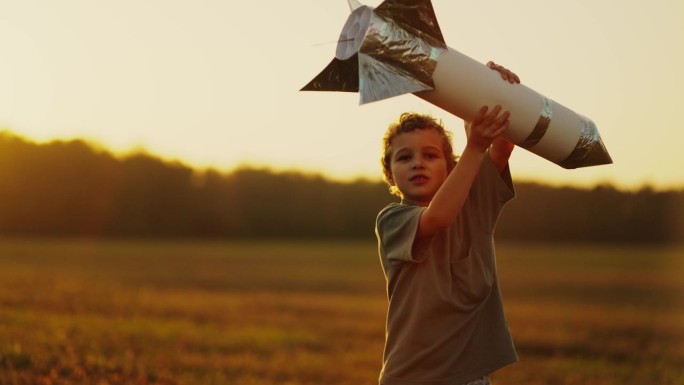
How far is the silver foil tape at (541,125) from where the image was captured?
4.24m

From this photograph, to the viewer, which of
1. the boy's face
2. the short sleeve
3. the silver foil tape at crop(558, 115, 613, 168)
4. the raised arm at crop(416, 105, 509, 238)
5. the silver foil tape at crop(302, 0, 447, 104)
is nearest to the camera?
the raised arm at crop(416, 105, 509, 238)

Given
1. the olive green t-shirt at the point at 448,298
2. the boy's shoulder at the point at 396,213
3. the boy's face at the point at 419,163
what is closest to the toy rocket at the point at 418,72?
the boy's face at the point at 419,163

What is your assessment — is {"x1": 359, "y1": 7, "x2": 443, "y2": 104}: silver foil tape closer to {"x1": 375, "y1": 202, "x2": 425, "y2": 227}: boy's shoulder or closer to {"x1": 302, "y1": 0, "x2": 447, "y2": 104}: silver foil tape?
{"x1": 302, "y1": 0, "x2": 447, "y2": 104}: silver foil tape

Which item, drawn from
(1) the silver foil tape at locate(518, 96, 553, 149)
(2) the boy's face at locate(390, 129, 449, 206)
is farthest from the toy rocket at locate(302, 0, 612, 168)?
(2) the boy's face at locate(390, 129, 449, 206)

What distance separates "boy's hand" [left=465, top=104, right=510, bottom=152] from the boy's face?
32 cm

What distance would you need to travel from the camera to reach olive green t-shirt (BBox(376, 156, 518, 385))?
4082mm

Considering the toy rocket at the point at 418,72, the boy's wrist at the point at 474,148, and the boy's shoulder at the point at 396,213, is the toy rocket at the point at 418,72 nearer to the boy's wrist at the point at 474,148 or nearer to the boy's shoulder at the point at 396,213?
the boy's wrist at the point at 474,148

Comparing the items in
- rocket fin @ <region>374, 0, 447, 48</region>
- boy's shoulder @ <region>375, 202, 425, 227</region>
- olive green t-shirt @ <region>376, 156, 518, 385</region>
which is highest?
rocket fin @ <region>374, 0, 447, 48</region>

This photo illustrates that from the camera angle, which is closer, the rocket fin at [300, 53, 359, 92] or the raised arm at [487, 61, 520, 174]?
the rocket fin at [300, 53, 359, 92]

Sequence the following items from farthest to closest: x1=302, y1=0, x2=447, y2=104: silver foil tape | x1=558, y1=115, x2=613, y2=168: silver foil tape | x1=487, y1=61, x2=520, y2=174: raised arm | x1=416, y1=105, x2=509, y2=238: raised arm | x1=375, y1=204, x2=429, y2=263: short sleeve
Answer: x1=558, y1=115, x2=613, y2=168: silver foil tape < x1=487, y1=61, x2=520, y2=174: raised arm < x1=375, y1=204, x2=429, y2=263: short sleeve < x1=302, y1=0, x2=447, y2=104: silver foil tape < x1=416, y1=105, x2=509, y2=238: raised arm

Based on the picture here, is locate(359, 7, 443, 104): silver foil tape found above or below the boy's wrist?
above

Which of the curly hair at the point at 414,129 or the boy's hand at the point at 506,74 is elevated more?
the boy's hand at the point at 506,74

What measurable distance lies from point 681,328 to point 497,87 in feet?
43.2

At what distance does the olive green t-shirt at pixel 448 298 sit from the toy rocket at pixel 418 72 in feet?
1.08
